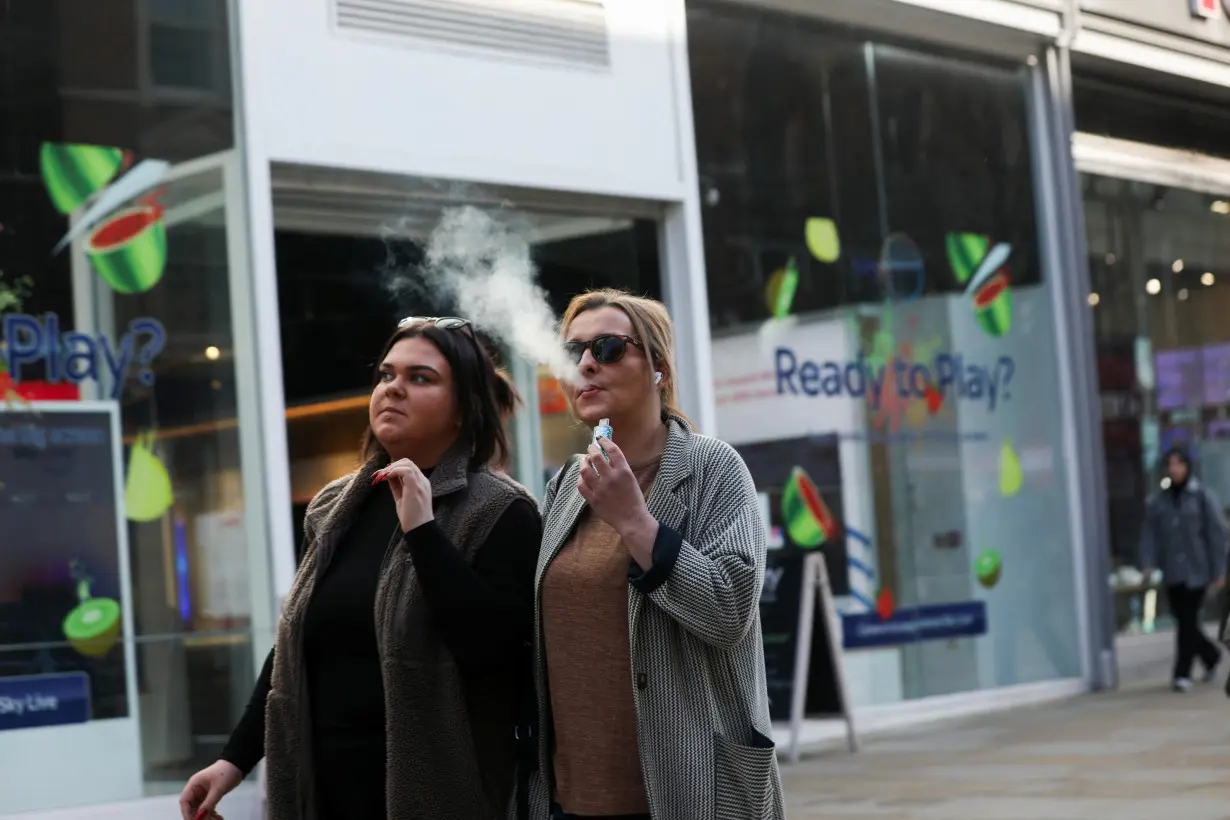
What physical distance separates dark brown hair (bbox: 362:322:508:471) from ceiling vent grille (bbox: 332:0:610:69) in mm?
5588

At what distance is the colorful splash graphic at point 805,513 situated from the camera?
11.3 meters

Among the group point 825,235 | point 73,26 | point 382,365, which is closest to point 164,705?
point 73,26

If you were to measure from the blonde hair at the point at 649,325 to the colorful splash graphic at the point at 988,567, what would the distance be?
947 centimetres

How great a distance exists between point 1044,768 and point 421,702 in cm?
663

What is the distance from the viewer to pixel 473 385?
3.62 metres

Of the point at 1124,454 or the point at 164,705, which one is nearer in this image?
the point at 164,705

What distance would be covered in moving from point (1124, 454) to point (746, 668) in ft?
38.6

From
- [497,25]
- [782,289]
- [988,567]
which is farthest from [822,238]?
[497,25]

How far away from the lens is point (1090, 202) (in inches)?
555

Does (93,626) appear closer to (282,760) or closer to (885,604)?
(282,760)

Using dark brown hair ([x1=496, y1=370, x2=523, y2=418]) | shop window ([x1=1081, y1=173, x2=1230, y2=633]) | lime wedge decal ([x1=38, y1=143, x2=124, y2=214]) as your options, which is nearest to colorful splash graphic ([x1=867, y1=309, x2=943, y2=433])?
shop window ([x1=1081, y1=173, x2=1230, y2=633])

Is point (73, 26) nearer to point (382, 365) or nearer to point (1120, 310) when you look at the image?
point (382, 365)

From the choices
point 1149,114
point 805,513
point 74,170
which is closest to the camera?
point 74,170

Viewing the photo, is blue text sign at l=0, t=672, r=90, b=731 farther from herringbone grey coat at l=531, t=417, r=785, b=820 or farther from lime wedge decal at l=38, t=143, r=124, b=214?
herringbone grey coat at l=531, t=417, r=785, b=820
